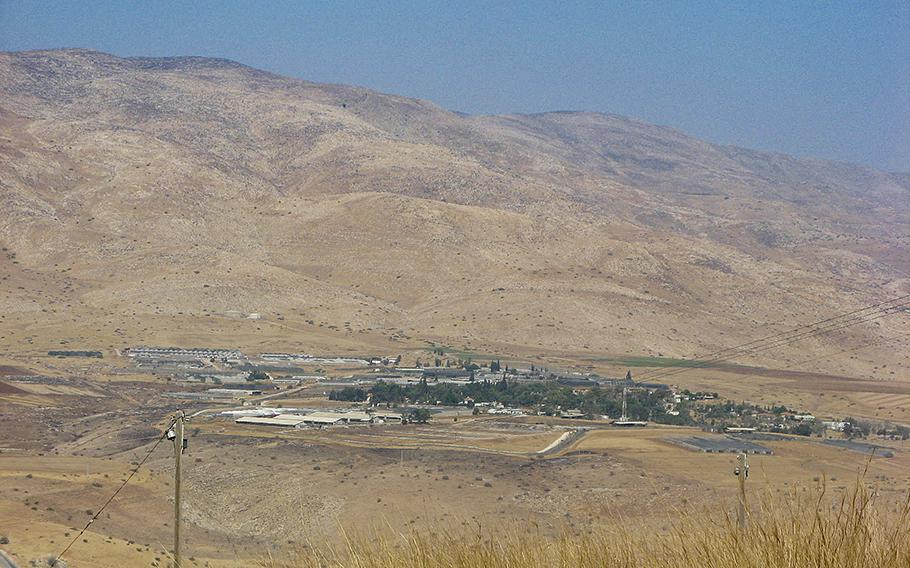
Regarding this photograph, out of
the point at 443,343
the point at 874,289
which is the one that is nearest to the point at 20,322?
the point at 443,343

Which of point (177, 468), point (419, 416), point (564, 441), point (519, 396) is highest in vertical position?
point (177, 468)

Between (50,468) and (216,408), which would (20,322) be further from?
(50,468)

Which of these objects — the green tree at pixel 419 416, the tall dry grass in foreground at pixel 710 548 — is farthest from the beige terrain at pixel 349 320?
the tall dry grass in foreground at pixel 710 548

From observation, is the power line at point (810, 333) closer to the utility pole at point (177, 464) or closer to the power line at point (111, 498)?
the power line at point (111, 498)

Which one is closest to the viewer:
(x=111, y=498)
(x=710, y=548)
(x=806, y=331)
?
(x=710, y=548)

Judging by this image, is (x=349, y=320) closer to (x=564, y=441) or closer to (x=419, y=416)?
(x=419, y=416)

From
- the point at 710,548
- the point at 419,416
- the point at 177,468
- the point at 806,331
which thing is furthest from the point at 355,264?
the point at 710,548
